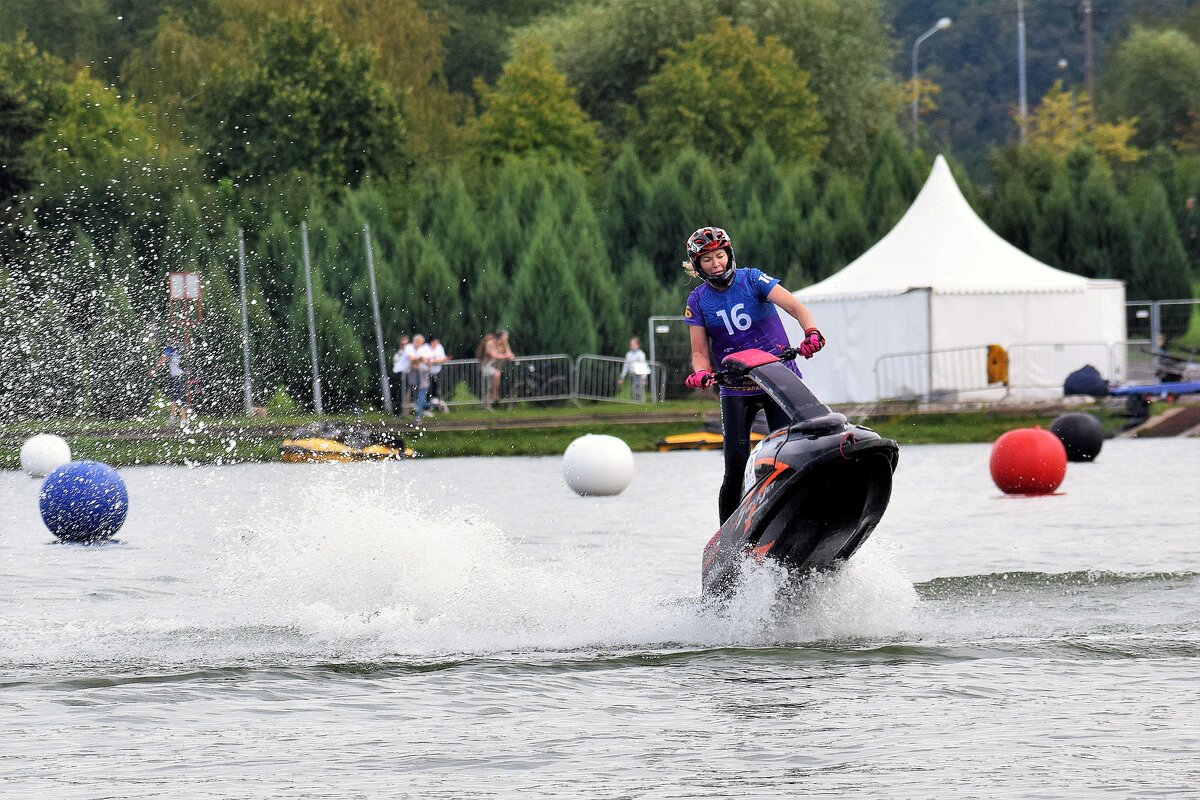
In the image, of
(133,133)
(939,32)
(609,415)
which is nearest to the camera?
(609,415)

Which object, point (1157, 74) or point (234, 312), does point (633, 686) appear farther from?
point (1157, 74)

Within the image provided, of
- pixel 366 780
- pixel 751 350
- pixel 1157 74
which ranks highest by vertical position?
pixel 1157 74

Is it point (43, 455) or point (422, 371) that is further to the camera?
point (422, 371)

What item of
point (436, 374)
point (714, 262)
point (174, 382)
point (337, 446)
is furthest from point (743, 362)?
point (436, 374)

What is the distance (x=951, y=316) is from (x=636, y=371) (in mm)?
6681

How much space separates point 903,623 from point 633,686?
91.2 inches

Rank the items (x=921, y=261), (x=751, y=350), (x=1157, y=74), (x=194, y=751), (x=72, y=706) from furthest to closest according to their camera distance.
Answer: (x=1157, y=74)
(x=921, y=261)
(x=751, y=350)
(x=72, y=706)
(x=194, y=751)

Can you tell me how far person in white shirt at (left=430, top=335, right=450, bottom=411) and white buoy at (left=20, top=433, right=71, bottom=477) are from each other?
11.8 meters

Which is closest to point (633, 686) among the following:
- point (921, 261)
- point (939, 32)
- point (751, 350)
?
point (751, 350)

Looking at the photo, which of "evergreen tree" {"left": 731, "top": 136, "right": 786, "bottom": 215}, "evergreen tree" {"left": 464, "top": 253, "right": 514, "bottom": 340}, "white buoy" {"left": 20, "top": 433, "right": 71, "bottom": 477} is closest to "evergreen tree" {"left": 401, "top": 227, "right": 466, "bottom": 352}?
"evergreen tree" {"left": 464, "top": 253, "right": 514, "bottom": 340}

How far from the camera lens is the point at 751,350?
33.6 ft

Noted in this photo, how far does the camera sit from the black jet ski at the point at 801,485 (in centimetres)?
965

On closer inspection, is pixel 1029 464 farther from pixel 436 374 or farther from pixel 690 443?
pixel 436 374

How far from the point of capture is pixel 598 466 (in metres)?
21.2
